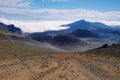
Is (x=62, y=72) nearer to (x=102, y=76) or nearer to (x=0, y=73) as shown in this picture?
(x=102, y=76)

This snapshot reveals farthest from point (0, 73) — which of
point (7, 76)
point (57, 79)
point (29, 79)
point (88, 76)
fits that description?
point (88, 76)

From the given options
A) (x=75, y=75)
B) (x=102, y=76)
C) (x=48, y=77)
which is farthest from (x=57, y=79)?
(x=102, y=76)

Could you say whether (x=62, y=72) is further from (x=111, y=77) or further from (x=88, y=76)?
(x=111, y=77)

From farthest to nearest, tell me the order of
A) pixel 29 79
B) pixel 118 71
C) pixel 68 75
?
pixel 118 71
pixel 68 75
pixel 29 79

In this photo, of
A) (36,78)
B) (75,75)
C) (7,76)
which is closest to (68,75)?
(75,75)

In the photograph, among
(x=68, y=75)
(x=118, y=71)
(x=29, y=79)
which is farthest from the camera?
(x=118, y=71)

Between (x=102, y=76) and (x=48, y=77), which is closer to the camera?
(x=48, y=77)

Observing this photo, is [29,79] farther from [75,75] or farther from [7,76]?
[75,75]

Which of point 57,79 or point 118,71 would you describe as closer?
point 57,79
